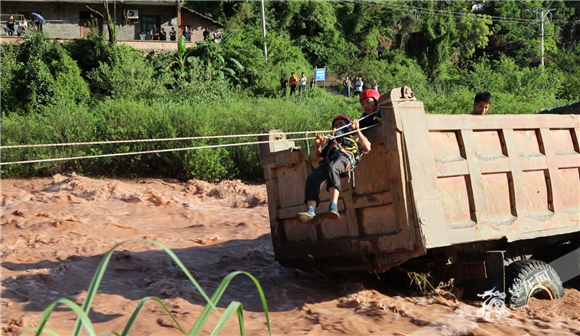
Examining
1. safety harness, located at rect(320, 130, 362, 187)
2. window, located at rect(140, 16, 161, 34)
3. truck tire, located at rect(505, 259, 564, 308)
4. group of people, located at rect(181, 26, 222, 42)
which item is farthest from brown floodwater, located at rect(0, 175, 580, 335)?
window, located at rect(140, 16, 161, 34)

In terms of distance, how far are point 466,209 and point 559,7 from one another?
52.2 metres

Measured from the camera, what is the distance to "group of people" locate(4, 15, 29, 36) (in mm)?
31297

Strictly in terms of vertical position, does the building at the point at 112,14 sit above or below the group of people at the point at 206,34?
above

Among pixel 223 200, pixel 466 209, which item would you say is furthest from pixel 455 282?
pixel 223 200

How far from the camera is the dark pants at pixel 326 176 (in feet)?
19.5

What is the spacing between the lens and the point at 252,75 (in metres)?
32.3

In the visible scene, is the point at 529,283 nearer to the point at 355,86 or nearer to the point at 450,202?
the point at 450,202

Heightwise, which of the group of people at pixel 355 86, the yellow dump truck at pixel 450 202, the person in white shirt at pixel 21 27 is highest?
the person in white shirt at pixel 21 27

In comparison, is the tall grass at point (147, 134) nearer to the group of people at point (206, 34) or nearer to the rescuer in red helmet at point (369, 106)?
the rescuer in red helmet at point (369, 106)

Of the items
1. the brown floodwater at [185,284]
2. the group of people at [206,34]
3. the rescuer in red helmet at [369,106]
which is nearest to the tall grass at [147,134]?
the brown floodwater at [185,284]

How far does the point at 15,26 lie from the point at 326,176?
29.8 m

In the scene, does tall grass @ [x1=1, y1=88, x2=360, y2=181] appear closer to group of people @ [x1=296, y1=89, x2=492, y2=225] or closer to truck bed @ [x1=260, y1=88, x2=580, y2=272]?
truck bed @ [x1=260, y1=88, x2=580, y2=272]

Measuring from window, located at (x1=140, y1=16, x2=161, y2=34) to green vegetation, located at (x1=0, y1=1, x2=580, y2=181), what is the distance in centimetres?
329

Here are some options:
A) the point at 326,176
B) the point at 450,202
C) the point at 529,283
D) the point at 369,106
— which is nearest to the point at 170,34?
the point at 369,106
